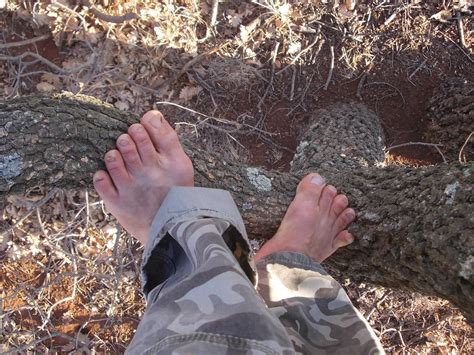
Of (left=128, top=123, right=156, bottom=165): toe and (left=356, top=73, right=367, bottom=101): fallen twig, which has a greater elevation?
(left=356, top=73, right=367, bottom=101): fallen twig

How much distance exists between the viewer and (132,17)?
2.47 metres

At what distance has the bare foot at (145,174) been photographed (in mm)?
1679

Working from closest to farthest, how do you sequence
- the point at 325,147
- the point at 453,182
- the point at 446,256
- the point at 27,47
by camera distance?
the point at 446,256 → the point at 453,182 → the point at 325,147 → the point at 27,47

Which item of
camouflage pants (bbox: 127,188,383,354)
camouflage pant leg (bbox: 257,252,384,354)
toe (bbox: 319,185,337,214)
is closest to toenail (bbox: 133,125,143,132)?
camouflage pants (bbox: 127,188,383,354)

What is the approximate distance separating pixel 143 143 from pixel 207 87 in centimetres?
111

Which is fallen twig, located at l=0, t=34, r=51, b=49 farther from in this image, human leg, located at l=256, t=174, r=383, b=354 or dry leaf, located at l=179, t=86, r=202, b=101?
human leg, located at l=256, t=174, r=383, b=354

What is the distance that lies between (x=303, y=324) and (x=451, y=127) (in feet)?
5.22

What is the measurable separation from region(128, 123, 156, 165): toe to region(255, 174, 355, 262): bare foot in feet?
1.81

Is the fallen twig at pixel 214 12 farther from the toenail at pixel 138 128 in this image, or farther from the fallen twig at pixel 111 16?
the toenail at pixel 138 128

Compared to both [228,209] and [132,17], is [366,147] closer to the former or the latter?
[228,209]

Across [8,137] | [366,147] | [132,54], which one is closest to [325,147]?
[366,147]

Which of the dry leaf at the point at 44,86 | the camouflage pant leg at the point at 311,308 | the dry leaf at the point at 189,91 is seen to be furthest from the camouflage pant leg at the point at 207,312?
the dry leaf at the point at 44,86

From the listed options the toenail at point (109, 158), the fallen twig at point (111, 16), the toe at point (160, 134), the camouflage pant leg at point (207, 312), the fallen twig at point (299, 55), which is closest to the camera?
the camouflage pant leg at point (207, 312)

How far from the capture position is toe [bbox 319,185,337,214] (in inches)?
74.9
